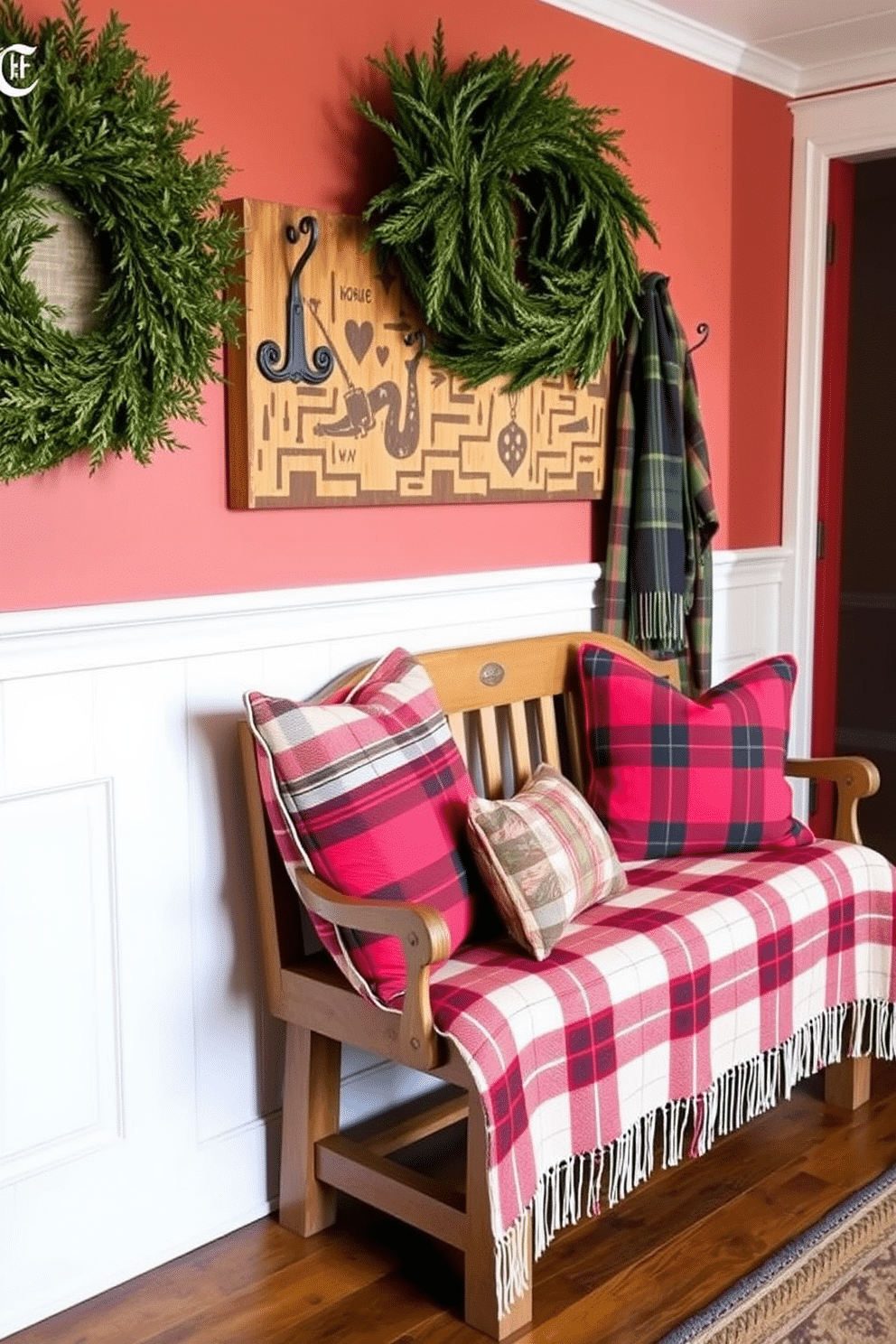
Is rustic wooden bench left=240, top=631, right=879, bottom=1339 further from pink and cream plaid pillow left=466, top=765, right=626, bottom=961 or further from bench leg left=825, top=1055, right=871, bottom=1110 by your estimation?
pink and cream plaid pillow left=466, top=765, right=626, bottom=961

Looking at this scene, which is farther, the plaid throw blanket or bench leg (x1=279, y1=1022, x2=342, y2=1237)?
bench leg (x1=279, y1=1022, x2=342, y2=1237)

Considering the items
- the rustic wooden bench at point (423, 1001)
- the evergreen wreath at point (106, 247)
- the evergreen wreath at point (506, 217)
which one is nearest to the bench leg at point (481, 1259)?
the rustic wooden bench at point (423, 1001)

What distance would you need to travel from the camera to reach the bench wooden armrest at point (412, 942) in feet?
6.98

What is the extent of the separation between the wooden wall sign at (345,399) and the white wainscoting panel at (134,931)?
0.70 feet

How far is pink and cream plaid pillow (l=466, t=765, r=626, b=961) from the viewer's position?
240cm

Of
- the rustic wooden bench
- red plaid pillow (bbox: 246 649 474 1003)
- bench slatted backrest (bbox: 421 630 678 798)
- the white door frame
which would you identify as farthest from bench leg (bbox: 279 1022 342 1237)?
the white door frame

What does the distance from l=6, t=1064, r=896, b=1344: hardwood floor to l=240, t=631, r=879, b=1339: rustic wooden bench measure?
8 centimetres

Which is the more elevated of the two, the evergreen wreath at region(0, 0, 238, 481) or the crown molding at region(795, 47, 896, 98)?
the crown molding at region(795, 47, 896, 98)

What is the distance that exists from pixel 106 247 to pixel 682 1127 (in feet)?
5.61

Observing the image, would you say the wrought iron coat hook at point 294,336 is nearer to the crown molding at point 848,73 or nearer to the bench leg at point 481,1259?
the bench leg at point 481,1259

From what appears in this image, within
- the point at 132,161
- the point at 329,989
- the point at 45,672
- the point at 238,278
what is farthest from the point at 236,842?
the point at 132,161

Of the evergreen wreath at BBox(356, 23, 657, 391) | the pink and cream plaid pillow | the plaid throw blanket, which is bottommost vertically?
the plaid throw blanket

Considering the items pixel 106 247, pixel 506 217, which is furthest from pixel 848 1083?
pixel 106 247

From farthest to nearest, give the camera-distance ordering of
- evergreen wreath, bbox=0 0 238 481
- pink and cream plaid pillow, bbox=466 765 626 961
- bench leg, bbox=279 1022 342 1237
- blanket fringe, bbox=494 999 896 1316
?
bench leg, bbox=279 1022 342 1237 → pink and cream plaid pillow, bbox=466 765 626 961 → blanket fringe, bbox=494 999 896 1316 → evergreen wreath, bbox=0 0 238 481
